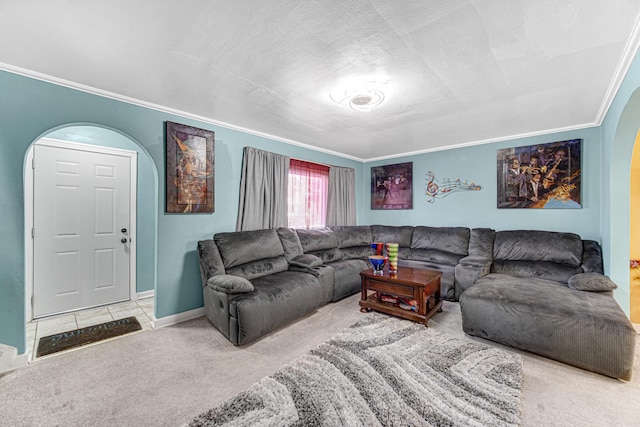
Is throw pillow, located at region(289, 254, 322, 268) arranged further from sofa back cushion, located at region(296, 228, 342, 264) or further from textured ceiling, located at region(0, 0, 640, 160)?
textured ceiling, located at region(0, 0, 640, 160)

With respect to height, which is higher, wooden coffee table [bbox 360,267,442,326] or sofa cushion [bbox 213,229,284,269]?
sofa cushion [bbox 213,229,284,269]

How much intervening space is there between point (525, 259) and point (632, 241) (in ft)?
3.27

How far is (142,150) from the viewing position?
10.0 ft

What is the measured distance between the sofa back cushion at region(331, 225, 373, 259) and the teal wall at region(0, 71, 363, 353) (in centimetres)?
194

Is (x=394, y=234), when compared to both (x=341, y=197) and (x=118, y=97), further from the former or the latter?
(x=118, y=97)

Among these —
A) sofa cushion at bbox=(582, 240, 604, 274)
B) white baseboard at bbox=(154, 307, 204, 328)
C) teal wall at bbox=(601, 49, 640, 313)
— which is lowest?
white baseboard at bbox=(154, 307, 204, 328)

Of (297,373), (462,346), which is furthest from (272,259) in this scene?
(462,346)

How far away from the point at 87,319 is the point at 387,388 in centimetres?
349

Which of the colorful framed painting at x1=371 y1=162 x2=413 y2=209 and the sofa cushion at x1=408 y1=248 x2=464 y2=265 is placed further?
the colorful framed painting at x1=371 y1=162 x2=413 y2=209

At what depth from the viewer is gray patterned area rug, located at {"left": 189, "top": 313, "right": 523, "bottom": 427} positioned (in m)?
1.62

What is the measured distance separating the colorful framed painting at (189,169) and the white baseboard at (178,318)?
122 centimetres

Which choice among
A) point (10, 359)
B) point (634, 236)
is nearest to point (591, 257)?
point (634, 236)

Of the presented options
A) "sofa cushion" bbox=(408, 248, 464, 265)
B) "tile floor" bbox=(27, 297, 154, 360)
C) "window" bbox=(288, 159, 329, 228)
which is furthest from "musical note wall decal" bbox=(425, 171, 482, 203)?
"tile floor" bbox=(27, 297, 154, 360)

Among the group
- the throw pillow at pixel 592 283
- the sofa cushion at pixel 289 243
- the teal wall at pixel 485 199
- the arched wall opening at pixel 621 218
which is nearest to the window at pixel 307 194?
the sofa cushion at pixel 289 243
